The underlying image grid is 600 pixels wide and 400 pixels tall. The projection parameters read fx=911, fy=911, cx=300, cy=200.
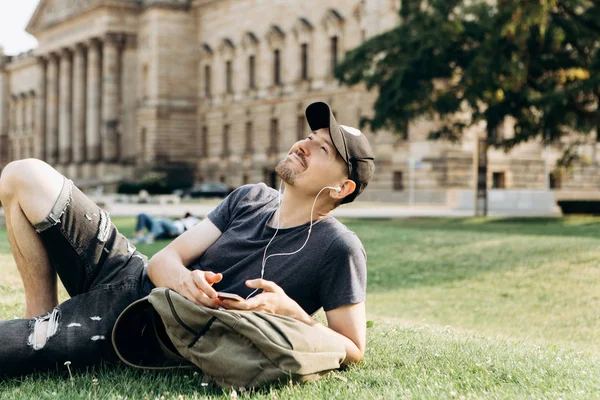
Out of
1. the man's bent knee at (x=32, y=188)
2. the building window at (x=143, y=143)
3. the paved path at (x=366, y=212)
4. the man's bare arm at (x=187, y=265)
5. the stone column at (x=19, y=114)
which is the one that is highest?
the stone column at (x=19, y=114)

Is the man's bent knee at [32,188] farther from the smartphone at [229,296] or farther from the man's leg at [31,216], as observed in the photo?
the smartphone at [229,296]

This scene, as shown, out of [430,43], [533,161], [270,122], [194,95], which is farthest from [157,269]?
[194,95]

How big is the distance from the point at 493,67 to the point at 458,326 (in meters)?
15.9

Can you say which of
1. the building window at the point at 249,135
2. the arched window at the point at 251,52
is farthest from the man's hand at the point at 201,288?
the building window at the point at 249,135

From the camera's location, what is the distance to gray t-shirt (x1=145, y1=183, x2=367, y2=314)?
4.52 m

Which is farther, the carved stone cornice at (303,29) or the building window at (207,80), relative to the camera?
the building window at (207,80)

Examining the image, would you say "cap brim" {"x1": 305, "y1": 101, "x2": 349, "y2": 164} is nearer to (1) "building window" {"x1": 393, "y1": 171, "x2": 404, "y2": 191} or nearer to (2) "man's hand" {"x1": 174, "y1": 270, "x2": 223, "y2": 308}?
(2) "man's hand" {"x1": 174, "y1": 270, "x2": 223, "y2": 308}

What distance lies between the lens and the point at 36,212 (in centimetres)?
466

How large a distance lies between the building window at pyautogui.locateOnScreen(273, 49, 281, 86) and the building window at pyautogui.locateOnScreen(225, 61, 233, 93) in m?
4.94

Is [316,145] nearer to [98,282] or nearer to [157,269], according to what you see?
[157,269]

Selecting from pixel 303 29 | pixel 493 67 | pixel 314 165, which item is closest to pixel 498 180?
pixel 303 29

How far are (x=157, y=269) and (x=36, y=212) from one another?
0.68 metres

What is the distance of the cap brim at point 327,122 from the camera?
446 cm

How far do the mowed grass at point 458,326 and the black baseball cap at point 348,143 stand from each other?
3.41ft
